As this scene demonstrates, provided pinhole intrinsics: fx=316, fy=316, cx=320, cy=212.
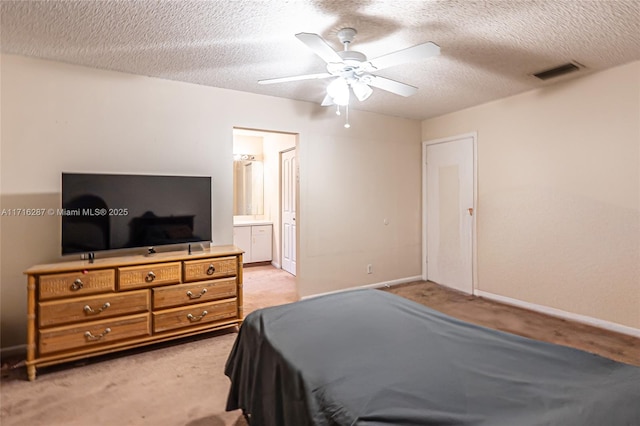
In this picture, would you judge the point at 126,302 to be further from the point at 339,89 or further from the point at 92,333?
the point at 339,89

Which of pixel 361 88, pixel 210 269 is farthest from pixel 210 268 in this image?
pixel 361 88

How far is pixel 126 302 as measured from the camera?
8.68 feet

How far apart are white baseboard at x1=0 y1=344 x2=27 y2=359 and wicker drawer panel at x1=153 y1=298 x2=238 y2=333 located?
1149mm

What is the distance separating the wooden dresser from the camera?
7.79 ft

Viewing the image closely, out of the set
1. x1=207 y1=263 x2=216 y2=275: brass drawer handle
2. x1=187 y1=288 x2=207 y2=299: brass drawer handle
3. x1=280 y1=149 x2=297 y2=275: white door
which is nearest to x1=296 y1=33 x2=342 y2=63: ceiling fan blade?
x1=207 y1=263 x2=216 y2=275: brass drawer handle

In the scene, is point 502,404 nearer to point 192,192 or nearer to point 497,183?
point 192,192

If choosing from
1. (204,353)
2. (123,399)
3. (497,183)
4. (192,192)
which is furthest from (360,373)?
(497,183)

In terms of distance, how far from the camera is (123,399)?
6.90 feet

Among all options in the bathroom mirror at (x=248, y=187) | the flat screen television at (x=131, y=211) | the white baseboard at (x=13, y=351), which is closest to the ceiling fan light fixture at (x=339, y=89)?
the flat screen television at (x=131, y=211)

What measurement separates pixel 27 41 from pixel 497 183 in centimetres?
495

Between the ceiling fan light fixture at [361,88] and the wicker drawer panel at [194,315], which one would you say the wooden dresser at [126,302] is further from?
the ceiling fan light fixture at [361,88]

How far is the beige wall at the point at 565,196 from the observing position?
9.87 feet

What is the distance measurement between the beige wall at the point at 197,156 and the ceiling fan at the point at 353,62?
138 cm

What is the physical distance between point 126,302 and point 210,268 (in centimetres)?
72
